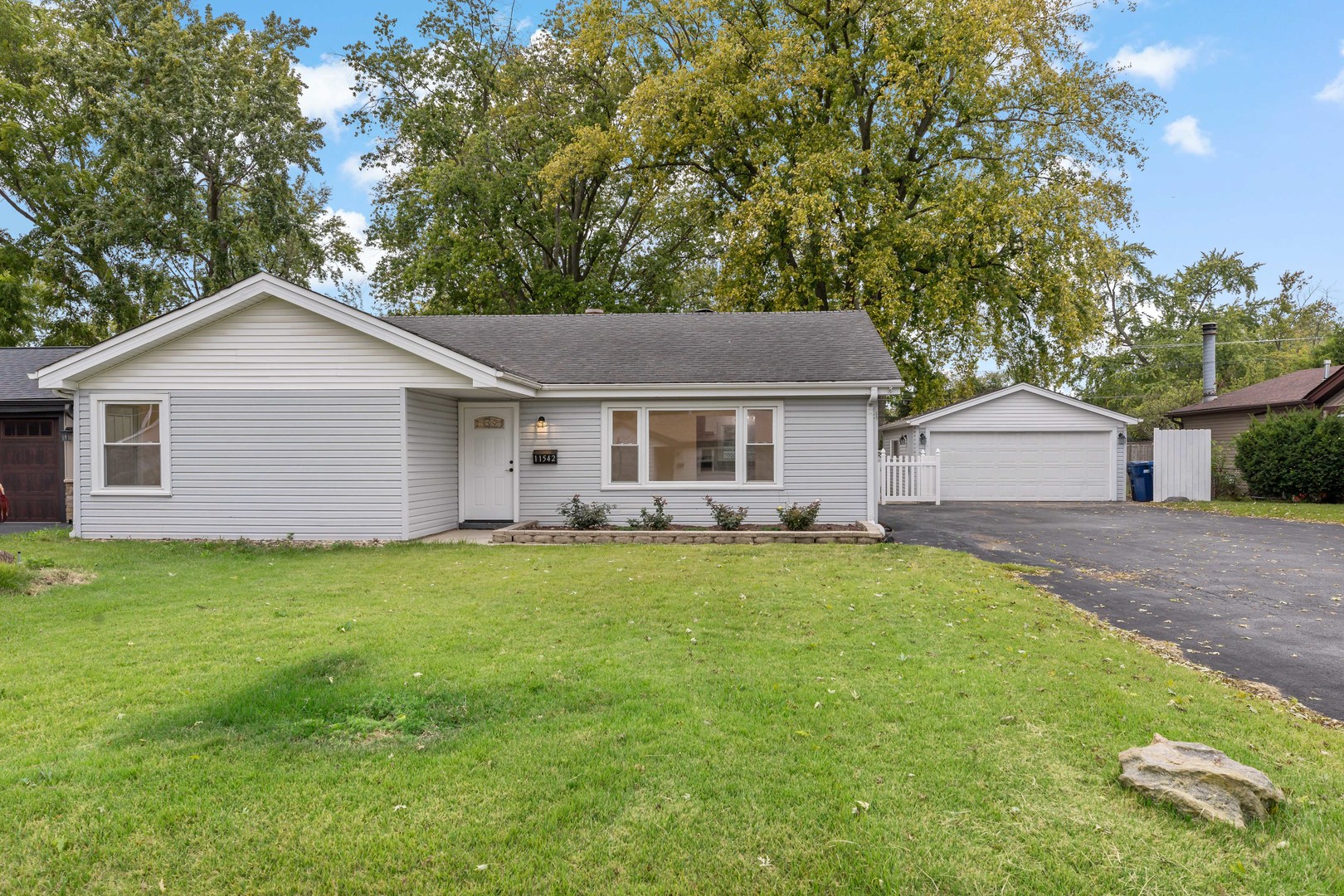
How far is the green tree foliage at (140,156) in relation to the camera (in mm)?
21688

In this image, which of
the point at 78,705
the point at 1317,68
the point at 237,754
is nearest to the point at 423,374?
the point at 78,705

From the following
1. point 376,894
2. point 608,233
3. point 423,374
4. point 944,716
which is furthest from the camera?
point 608,233

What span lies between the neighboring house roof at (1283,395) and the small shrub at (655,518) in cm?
1914

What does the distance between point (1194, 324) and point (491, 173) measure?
37.0 meters

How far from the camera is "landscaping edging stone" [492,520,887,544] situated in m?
10.5

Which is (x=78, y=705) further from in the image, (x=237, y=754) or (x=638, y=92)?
(x=638, y=92)

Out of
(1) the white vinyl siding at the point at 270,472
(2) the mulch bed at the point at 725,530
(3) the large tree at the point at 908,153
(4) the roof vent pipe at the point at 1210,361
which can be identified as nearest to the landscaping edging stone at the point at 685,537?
(2) the mulch bed at the point at 725,530

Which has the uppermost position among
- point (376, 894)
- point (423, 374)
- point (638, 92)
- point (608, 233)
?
point (638, 92)

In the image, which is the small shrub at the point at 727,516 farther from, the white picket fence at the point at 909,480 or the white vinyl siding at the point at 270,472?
the white picket fence at the point at 909,480

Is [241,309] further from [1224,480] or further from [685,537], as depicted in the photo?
[1224,480]

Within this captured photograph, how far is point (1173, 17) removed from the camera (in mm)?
17234

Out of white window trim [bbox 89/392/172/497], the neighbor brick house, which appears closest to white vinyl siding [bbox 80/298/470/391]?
white window trim [bbox 89/392/172/497]

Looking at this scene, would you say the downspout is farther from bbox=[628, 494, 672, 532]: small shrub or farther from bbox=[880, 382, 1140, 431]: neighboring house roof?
bbox=[880, 382, 1140, 431]: neighboring house roof

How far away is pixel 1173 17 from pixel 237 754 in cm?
2312
